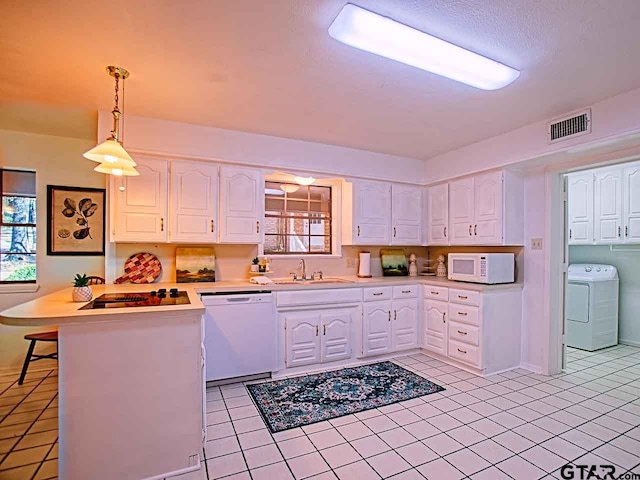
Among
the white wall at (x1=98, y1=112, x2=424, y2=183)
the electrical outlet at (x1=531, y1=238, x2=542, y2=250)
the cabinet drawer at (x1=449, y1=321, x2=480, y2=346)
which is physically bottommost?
the cabinet drawer at (x1=449, y1=321, x2=480, y2=346)

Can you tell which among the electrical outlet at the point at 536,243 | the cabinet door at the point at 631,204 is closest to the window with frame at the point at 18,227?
the electrical outlet at the point at 536,243

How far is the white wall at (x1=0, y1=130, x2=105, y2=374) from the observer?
332cm

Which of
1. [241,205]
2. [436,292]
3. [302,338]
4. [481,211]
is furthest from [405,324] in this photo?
[241,205]

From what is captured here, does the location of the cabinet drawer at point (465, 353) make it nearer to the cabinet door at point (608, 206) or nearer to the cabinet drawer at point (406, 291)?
the cabinet drawer at point (406, 291)

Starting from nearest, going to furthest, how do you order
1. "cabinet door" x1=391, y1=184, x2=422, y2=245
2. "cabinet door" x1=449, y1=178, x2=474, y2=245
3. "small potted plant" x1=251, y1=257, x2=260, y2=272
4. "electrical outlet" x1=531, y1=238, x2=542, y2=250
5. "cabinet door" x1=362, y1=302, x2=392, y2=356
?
"electrical outlet" x1=531, y1=238, x2=542, y2=250 < "small potted plant" x1=251, y1=257, x2=260, y2=272 < "cabinet door" x1=362, y1=302, x2=392, y2=356 < "cabinet door" x1=449, y1=178, x2=474, y2=245 < "cabinet door" x1=391, y1=184, x2=422, y2=245

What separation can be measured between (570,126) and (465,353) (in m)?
2.26

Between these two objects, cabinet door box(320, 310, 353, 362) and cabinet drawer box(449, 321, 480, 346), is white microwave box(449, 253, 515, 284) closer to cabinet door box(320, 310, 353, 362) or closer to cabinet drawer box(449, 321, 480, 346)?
cabinet drawer box(449, 321, 480, 346)

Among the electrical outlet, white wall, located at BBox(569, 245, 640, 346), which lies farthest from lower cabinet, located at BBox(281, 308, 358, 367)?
white wall, located at BBox(569, 245, 640, 346)

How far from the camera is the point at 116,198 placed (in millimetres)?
2941

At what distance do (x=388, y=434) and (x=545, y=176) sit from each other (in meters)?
2.86

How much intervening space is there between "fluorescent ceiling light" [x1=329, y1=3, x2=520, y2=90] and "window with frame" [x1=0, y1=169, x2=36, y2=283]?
355 centimetres

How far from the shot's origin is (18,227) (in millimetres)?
3432

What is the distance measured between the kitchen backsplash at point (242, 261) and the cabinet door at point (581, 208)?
105 inches

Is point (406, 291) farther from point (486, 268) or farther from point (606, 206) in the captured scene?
point (606, 206)
